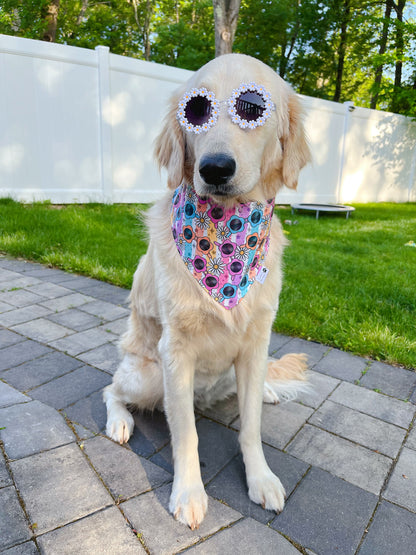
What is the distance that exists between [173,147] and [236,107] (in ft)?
1.16

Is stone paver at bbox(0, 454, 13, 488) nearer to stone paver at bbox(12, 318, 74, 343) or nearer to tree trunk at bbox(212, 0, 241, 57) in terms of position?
stone paver at bbox(12, 318, 74, 343)

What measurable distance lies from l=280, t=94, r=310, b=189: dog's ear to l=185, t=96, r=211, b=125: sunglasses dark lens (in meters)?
0.38

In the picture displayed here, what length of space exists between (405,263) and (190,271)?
4.56 metres

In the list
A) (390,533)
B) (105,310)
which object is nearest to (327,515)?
(390,533)

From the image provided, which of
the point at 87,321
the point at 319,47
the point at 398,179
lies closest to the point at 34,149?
the point at 87,321

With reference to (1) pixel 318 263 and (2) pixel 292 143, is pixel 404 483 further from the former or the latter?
(1) pixel 318 263

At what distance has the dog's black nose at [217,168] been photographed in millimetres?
1445

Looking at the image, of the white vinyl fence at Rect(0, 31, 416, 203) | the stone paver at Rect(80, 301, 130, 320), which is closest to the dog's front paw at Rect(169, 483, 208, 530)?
the stone paver at Rect(80, 301, 130, 320)

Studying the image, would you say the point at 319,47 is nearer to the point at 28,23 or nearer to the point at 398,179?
the point at 398,179

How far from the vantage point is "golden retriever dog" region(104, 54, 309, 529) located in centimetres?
154

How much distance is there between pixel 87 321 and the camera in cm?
337

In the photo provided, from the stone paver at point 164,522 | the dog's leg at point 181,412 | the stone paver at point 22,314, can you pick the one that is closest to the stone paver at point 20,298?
the stone paver at point 22,314

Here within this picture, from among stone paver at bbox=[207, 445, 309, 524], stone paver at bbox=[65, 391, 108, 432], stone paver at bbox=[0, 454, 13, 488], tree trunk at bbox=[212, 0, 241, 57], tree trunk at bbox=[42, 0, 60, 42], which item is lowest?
stone paver at bbox=[207, 445, 309, 524]

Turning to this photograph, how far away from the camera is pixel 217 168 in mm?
1450
